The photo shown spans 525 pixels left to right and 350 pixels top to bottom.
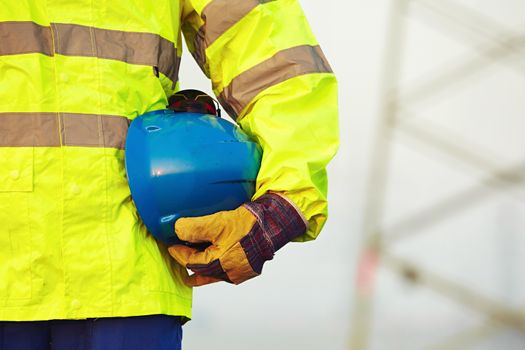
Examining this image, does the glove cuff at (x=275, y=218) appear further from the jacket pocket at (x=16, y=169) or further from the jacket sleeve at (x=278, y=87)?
the jacket pocket at (x=16, y=169)

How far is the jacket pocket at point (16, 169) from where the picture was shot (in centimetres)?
189

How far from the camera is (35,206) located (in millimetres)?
1889

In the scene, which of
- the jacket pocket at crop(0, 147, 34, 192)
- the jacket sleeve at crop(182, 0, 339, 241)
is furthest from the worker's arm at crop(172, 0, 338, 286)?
the jacket pocket at crop(0, 147, 34, 192)

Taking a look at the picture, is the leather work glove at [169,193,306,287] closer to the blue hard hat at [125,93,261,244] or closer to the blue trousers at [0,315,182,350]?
the blue hard hat at [125,93,261,244]

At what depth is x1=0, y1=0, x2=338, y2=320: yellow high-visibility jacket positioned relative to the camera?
6.21 feet

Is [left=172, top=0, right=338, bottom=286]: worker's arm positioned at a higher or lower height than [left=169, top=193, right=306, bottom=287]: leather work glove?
higher

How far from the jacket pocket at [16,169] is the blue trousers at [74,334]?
262 mm

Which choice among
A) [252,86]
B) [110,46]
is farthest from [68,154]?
[252,86]

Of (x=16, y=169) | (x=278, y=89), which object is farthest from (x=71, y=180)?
(x=278, y=89)

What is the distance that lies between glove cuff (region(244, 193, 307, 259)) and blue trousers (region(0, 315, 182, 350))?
301mm

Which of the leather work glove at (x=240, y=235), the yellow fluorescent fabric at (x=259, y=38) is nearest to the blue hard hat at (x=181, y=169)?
the leather work glove at (x=240, y=235)

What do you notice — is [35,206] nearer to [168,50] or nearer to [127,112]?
[127,112]

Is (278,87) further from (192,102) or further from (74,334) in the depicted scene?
(74,334)

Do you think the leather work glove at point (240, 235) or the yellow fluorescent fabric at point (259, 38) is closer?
the leather work glove at point (240, 235)
